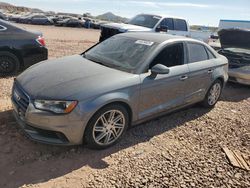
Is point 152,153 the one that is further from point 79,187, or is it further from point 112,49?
point 112,49

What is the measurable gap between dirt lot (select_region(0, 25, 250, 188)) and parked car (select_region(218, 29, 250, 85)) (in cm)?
304

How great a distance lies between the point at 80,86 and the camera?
369cm

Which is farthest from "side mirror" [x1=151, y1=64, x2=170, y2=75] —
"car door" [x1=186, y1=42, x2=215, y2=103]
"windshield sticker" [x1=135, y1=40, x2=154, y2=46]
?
"car door" [x1=186, y1=42, x2=215, y2=103]

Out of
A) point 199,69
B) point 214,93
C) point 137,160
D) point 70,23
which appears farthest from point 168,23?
point 70,23

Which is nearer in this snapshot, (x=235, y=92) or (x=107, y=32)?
(x=235, y=92)

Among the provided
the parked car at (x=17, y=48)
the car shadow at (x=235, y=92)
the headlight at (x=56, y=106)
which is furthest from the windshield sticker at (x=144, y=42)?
the parked car at (x=17, y=48)

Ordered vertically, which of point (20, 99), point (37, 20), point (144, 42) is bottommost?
point (37, 20)

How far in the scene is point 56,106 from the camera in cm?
353

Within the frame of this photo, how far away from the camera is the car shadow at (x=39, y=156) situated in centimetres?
334

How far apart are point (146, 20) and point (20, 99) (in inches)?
335

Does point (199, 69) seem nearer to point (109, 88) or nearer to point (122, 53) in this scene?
point (122, 53)

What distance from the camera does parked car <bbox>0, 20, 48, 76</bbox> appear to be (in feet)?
22.5

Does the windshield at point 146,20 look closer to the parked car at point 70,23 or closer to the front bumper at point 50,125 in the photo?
the front bumper at point 50,125

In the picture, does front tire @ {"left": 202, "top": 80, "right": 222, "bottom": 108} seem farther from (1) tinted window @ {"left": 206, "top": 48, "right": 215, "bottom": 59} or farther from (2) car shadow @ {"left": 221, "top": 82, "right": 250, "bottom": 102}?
(2) car shadow @ {"left": 221, "top": 82, "right": 250, "bottom": 102}
